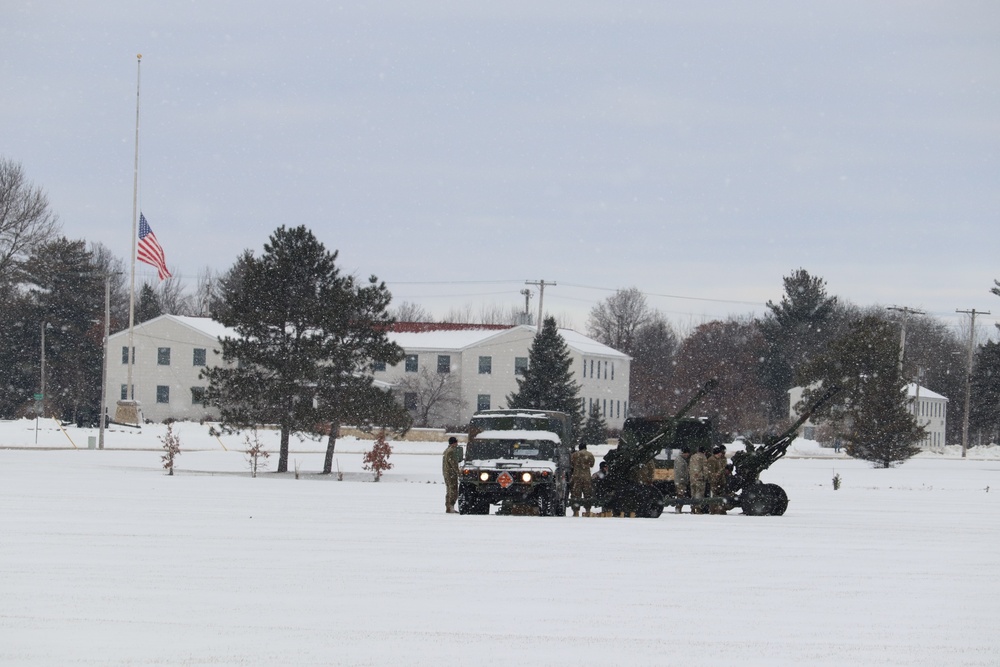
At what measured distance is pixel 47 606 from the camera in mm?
12531

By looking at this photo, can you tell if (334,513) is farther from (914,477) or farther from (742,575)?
(914,477)

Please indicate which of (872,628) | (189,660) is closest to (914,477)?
(872,628)

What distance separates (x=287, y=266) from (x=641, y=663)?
124ft

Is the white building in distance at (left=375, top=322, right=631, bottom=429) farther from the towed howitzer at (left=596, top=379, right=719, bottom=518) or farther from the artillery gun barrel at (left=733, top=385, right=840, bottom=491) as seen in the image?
the towed howitzer at (left=596, top=379, right=719, bottom=518)

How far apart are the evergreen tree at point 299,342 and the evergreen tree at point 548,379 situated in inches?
1041

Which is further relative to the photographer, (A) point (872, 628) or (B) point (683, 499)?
(B) point (683, 499)

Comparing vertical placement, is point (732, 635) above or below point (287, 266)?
below

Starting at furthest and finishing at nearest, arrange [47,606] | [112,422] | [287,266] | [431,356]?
[431,356] → [112,422] → [287,266] → [47,606]

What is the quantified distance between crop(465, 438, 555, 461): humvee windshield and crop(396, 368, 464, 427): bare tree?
64.3m

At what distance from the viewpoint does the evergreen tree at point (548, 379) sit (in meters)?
73.1

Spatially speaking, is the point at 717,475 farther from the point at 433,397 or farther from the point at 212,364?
the point at 212,364

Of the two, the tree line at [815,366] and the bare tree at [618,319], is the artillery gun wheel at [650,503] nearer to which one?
the tree line at [815,366]

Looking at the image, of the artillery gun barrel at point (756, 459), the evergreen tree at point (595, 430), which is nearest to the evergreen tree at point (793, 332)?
the evergreen tree at point (595, 430)

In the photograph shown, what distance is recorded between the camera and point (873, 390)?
202ft
